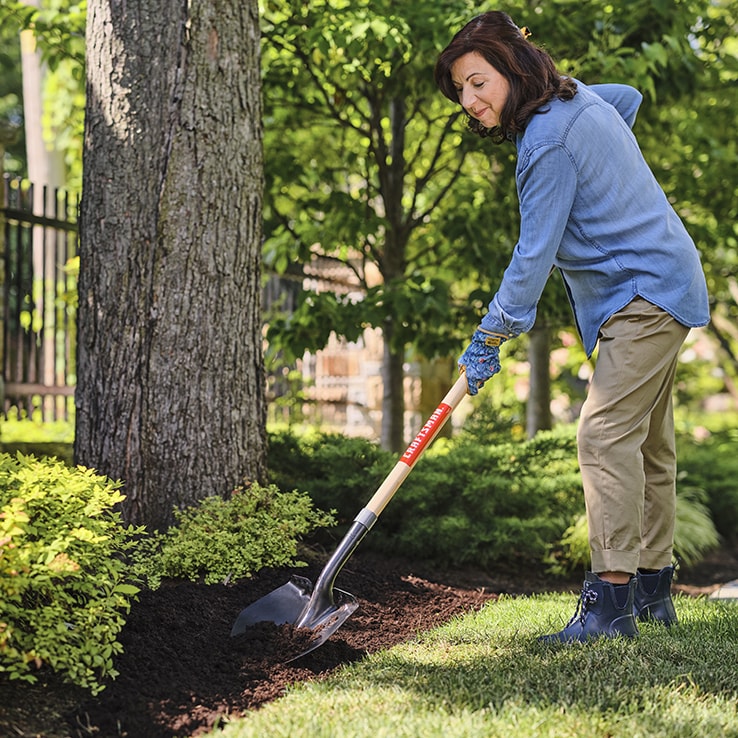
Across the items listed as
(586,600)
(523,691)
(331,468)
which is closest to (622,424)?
(586,600)

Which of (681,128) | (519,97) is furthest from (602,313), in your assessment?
(681,128)

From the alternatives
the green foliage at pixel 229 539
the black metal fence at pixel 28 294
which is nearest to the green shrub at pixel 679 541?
the green foliage at pixel 229 539

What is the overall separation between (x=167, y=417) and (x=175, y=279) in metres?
0.55

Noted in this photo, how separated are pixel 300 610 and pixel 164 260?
1.54 metres

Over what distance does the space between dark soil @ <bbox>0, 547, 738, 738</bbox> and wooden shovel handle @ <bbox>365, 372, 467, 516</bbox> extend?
46 cm

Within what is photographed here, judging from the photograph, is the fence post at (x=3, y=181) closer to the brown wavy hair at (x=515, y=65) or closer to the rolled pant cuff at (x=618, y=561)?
the brown wavy hair at (x=515, y=65)

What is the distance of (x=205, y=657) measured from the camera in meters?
2.92

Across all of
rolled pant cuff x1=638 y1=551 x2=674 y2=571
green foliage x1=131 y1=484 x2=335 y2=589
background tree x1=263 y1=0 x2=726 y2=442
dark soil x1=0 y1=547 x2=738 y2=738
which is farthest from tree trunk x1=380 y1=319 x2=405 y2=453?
rolled pant cuff x1=638 y1=551 x2=674 y2=571

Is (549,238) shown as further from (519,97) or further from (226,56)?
(226,56)

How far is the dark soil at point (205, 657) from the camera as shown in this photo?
2.46 m

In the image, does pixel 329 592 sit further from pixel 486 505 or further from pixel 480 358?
pixel 486 505

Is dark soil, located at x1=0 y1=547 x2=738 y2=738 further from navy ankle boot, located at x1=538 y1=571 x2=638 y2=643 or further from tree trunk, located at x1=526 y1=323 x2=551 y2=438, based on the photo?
tree trunk, located at x1=526 y1=323 x2=551 y2=438

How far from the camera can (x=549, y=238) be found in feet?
9.79

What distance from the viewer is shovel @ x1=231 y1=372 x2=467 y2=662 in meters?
3.06
